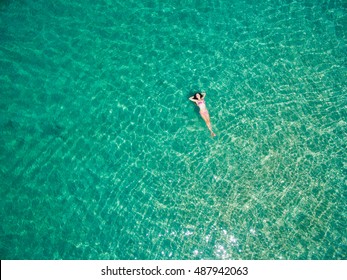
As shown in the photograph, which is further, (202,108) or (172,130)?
(172,130)

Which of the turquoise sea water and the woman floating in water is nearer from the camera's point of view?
the turquoise sea water

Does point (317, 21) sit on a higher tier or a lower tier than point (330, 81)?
higher

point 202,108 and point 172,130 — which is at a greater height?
point 202,108

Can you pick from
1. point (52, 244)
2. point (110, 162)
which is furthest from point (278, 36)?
point (52, 244)

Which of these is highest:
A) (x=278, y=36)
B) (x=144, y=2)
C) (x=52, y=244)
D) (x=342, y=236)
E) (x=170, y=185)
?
(x=144, y=2)

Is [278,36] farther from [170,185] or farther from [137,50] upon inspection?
[170,185]

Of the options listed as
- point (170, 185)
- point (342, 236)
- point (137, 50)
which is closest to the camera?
point (342, 236)

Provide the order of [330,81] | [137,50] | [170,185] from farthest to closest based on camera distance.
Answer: [137,50]
[330,81]
[170,185]

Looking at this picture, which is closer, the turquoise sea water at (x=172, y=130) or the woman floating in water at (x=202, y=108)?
the turquoise sea water at (x=172, y=130)
